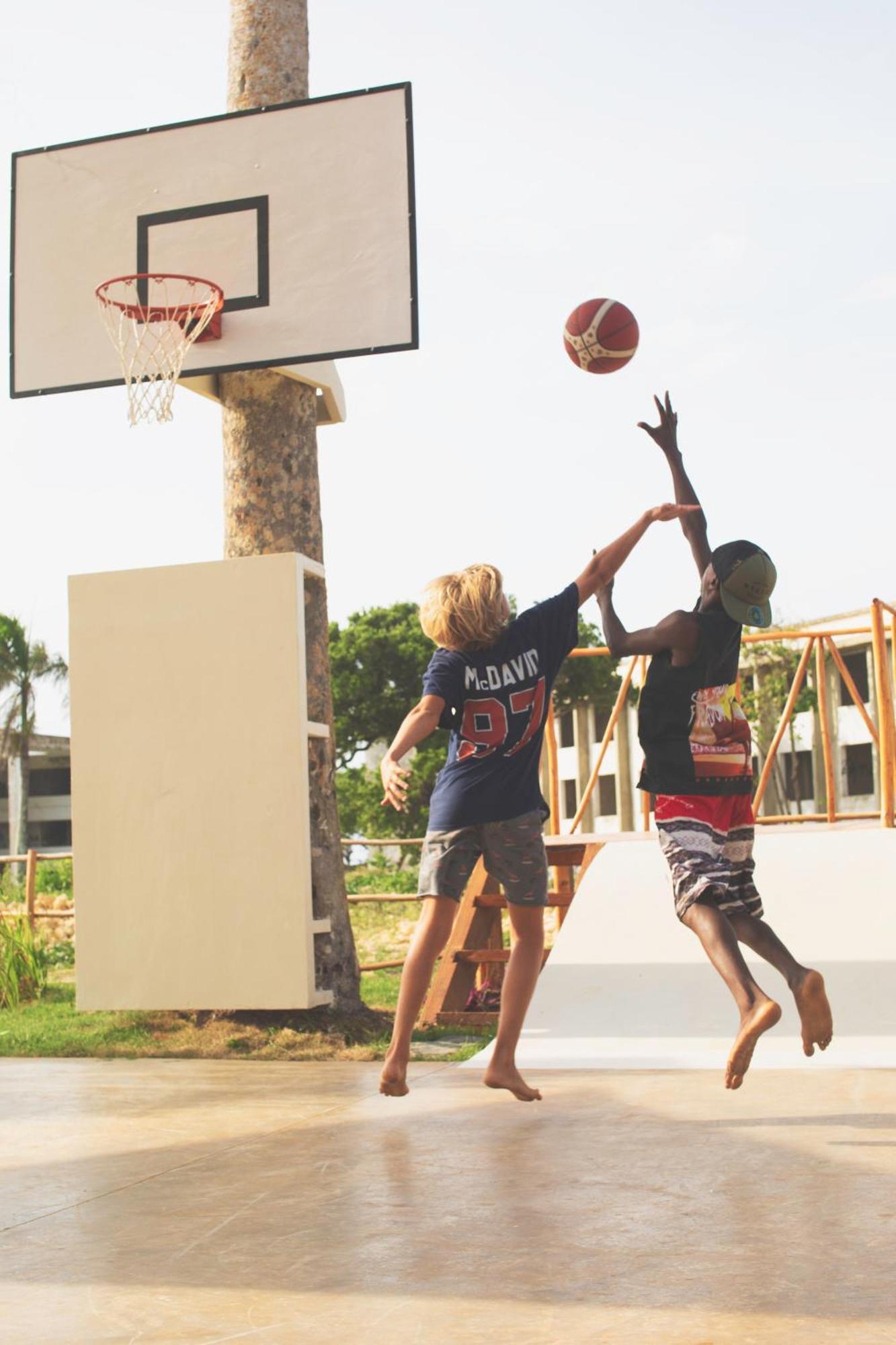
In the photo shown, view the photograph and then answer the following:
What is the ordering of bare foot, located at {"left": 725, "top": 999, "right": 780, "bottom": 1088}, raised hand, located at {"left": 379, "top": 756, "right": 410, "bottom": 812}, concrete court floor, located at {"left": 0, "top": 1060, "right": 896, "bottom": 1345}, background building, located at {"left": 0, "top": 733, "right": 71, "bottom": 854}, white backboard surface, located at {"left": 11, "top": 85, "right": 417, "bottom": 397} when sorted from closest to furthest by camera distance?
1. concrete court floor, located at {"left": 0, "top": 1060, "right": 896, "bottom": 1345}
2. bare foot, located at {"left": 725, "top": 999, "right": 780, "bottom": 1088}
3. raised hand, located at {"left": 379, "top": 756, "right": 410, "bottom": 812}
4. white backboard surface, located at {"left": 11, "top": 85, "right": 417, "bottom": 397}
5. background building, located at {"left": 0, "top": 733, "right": 71, "bottom": 854}

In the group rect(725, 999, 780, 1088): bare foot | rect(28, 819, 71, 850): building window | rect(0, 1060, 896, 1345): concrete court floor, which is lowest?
rect(28, 819, 71, 850): building window

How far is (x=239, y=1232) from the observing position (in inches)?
121

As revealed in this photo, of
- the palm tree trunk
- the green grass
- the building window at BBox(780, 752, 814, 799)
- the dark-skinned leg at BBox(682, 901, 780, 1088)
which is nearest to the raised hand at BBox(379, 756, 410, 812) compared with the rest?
the dark-skinned leg at BBox(682, 901, 780, 1088)

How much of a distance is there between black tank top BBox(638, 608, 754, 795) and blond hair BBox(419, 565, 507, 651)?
1.62 feet

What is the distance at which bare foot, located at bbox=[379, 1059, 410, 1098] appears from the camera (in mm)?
4359

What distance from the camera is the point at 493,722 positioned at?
173 inches

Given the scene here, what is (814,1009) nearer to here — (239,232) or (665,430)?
Result: (665,430)

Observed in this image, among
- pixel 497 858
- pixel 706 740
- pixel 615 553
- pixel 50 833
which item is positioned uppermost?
pixel 615 553

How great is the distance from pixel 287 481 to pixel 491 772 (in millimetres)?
3182

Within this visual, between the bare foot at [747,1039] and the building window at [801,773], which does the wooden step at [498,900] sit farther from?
the building window at [801,773]

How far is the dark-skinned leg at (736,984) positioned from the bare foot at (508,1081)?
718 mm

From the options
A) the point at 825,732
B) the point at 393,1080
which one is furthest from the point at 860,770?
the point at 393,1080

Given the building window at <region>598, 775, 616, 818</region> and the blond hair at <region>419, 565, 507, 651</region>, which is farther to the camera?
the building window at <region>598, 775, 616, 818</region>

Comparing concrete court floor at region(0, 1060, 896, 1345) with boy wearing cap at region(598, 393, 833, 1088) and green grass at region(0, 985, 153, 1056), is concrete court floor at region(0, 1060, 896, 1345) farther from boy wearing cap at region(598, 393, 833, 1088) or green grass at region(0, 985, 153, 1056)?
green grass at region(0, 985, 153, 1056)
